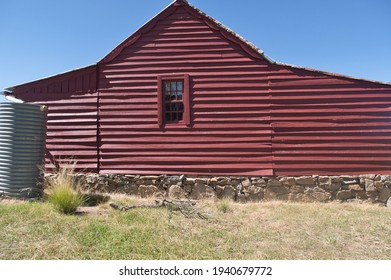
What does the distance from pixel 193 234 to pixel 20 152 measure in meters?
5.07

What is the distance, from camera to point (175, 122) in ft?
27.3

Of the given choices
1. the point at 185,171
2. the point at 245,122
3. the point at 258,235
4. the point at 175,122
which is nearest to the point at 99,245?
the point at 258,235

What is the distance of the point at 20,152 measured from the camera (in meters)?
6.98

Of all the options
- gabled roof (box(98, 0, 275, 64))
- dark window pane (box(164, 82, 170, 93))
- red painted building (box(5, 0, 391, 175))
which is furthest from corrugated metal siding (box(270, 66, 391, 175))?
dark window pane (box(164, 82, 170, 93))

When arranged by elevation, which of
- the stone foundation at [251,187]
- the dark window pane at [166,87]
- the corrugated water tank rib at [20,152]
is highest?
the dark window pane at [166,87]

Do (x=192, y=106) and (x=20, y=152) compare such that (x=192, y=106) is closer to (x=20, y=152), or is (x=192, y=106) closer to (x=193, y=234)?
(x=193, y=234)

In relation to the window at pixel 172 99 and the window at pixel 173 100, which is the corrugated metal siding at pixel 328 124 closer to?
the window at pixel 172 99

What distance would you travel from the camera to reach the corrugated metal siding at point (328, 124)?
7.60 meters

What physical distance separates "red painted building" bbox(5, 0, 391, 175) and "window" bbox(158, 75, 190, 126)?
0.03 meters

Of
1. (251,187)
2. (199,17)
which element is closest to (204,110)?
(251,187)

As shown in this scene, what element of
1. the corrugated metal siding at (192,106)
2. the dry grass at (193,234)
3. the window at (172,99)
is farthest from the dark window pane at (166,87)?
the dry grass at (193,234)

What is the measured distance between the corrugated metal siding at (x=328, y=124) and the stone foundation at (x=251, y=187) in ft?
0.92

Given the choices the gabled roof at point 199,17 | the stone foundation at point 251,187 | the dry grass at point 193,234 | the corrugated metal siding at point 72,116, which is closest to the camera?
the dry grass at point 193,234

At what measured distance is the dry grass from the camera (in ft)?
13.5
